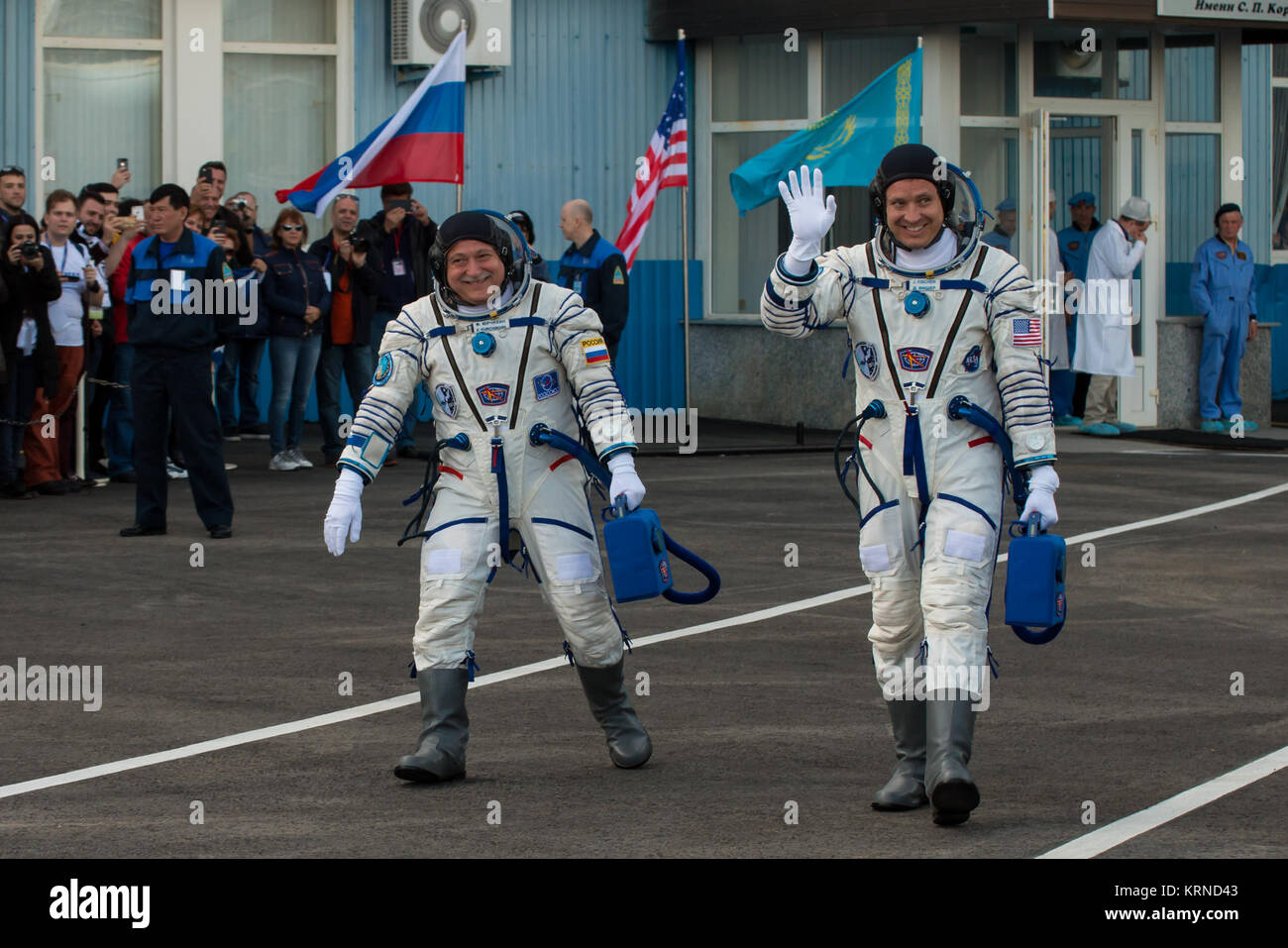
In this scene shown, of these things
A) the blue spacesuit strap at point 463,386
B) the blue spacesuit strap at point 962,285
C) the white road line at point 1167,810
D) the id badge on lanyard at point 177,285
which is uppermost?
the id badge on lanyard at point 177,285

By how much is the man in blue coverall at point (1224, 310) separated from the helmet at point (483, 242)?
13.5 meters

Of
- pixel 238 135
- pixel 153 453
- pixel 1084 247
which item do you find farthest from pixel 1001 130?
pixel 153 453

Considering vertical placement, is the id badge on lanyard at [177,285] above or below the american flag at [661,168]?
below

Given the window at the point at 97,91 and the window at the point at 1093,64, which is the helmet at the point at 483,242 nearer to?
the window at the point at 97,91

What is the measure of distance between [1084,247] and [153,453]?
1044 cm

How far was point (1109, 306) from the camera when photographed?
63.3 ft

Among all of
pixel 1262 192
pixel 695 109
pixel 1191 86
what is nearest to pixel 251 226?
pixel 695 109

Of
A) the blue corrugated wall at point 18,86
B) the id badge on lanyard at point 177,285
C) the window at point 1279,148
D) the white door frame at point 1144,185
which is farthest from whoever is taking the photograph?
the window at point 1279,148

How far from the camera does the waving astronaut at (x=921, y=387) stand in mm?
6328

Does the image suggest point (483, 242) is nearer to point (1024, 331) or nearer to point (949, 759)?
point (1024, 331)

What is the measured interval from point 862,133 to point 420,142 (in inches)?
154

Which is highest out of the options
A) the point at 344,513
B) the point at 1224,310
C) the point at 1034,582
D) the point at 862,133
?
the point at 862,133

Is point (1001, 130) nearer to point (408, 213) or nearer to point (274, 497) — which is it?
point (408, 213)

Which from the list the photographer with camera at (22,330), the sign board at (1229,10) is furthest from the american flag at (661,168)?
the photographer with camera at (22,330)
